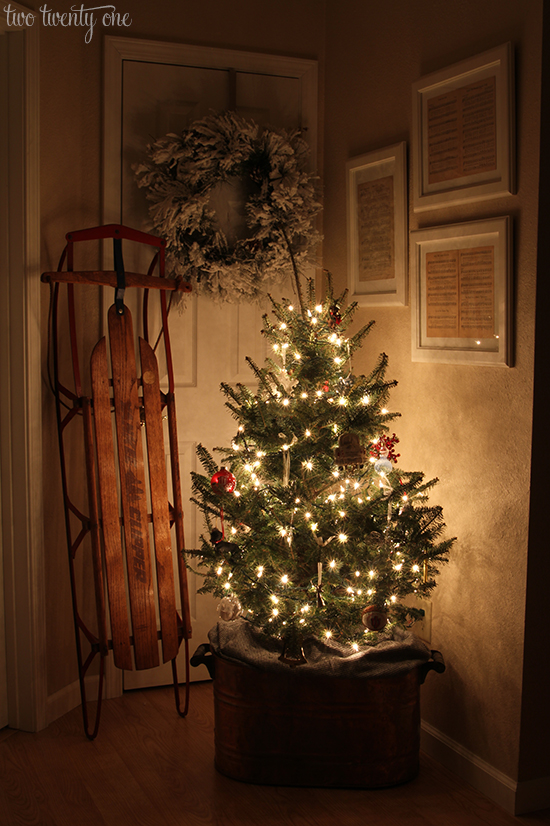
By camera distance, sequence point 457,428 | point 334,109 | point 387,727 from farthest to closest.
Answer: point 334,109 → point 457,428 → point 387,727

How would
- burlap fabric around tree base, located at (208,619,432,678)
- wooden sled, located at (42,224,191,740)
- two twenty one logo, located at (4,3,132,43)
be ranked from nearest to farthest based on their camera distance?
burlap fabric around tree base, located at (208,619,432,678) → two twenty one logo, located at (4,3,132,43) → wooden sled, located at (42,224,191,740)

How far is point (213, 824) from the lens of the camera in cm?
217

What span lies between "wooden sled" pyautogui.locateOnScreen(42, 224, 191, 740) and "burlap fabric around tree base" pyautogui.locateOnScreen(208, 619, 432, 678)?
14.1 inches

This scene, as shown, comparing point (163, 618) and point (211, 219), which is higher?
point (211, 219)

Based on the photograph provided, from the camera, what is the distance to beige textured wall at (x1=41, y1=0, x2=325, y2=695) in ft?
9.01

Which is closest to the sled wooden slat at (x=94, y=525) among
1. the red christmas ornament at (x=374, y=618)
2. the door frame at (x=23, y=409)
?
the door frame at (x=23, y=409)

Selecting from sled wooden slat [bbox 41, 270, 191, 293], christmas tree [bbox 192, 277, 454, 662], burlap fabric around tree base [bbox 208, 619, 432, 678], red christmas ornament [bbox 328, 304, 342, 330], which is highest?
sled wooden slat [bbox 41, 270, 191, 293]

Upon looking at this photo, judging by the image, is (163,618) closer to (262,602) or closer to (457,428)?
(262,602)

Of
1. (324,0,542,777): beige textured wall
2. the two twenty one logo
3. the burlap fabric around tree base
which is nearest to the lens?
(324,0,542,777): beige textured wall

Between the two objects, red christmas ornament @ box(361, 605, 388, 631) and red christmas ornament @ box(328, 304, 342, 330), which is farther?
red christmas ornament @ box(328, 304, 342, 330)

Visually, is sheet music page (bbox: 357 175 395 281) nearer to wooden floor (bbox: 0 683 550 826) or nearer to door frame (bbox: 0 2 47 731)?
door frame (bbox: 0 2 47 731)

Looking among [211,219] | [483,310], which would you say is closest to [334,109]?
[211,219]

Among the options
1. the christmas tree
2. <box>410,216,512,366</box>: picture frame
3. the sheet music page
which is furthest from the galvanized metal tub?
the sheet music page

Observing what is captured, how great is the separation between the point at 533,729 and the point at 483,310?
127 centimetres
